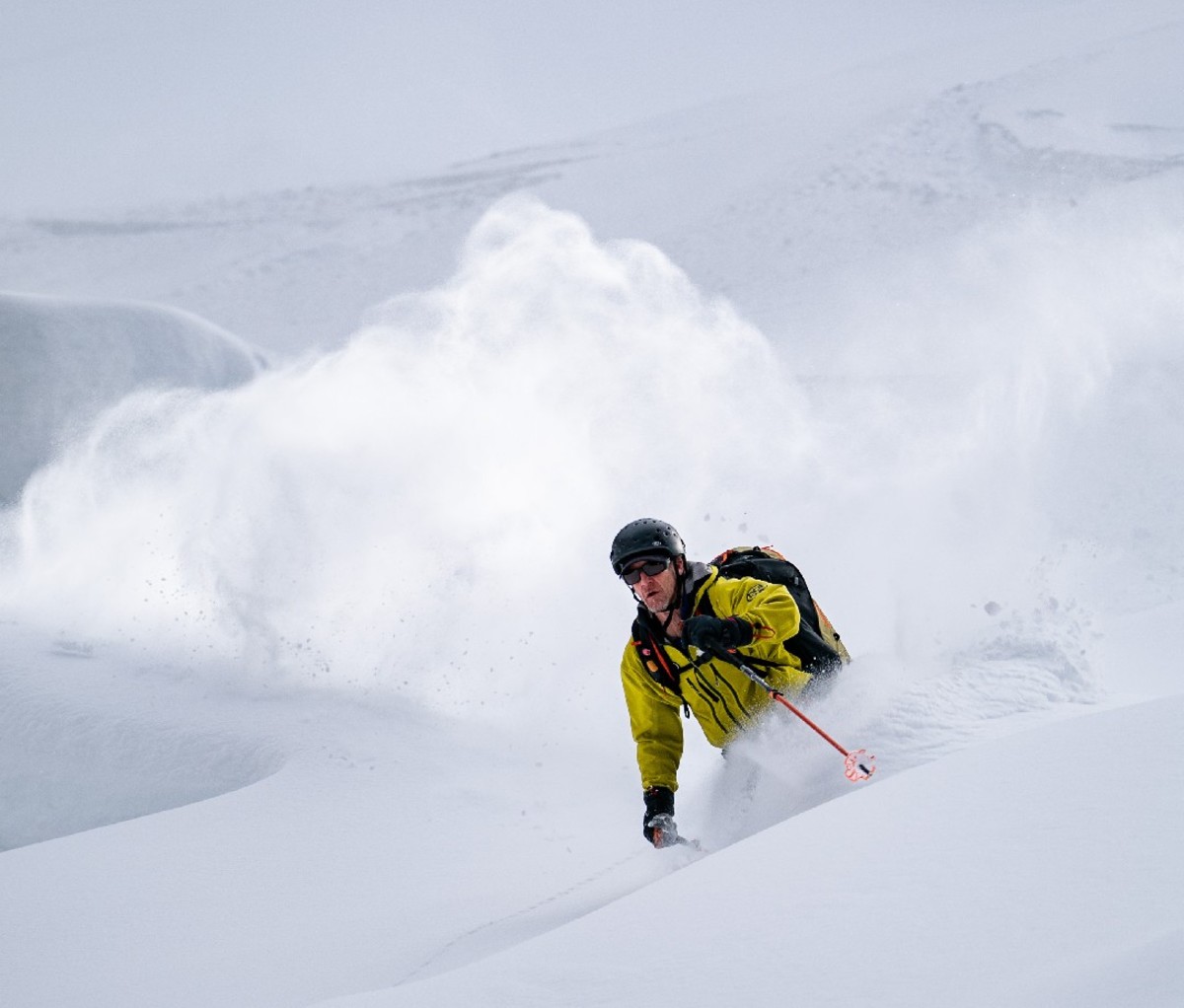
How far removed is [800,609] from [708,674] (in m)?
0.47

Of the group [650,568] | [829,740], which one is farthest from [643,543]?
[829,740]

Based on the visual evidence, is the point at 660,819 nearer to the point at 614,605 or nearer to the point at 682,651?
the point at 682,651

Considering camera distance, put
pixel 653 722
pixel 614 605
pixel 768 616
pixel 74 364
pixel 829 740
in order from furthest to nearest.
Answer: pixel 74 364 < pixel 614 605 < pixel 653 722 < pixel 768 616 < pixel 829 740

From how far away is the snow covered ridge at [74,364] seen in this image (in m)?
9.83

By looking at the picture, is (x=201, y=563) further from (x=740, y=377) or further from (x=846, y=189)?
(x=846, y=189)

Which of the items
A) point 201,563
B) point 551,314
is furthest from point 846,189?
point 201,563

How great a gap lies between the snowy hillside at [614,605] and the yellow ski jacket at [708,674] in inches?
6.4

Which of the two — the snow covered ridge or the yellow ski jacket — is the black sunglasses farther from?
the snow covered ridge

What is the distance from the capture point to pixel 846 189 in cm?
2016

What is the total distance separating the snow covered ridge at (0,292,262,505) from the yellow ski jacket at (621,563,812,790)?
752 centimetres

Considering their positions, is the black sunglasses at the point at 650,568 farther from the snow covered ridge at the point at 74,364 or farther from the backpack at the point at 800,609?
the snow covered ridge at the point at 74,364

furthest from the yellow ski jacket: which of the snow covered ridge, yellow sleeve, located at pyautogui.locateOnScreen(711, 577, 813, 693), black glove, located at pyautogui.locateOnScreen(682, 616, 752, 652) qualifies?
the snow covered ridge

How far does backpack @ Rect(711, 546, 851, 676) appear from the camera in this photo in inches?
158

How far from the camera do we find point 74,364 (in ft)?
33.8
